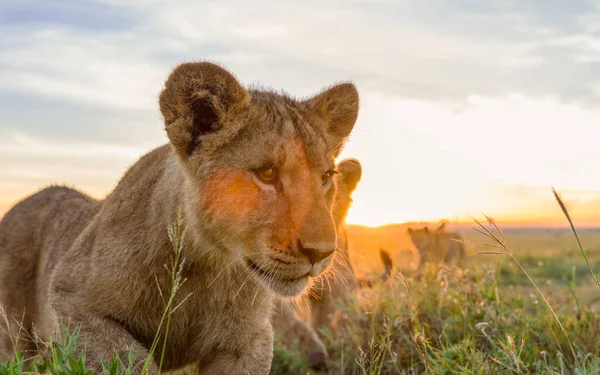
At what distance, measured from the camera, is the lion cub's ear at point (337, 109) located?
5.21 m

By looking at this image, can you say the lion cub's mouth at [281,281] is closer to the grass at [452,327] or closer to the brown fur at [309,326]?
the grass at [452,327]

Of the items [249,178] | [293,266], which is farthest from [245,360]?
[249,178]

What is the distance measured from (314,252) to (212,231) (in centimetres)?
70

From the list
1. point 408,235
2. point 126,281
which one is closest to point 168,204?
point 126,281

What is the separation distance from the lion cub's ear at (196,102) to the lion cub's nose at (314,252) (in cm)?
94

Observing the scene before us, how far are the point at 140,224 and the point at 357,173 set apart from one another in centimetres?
348

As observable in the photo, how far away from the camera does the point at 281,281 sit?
162 inches

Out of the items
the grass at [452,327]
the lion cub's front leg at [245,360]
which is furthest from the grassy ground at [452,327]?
the lion cub's front leg at [245,360]

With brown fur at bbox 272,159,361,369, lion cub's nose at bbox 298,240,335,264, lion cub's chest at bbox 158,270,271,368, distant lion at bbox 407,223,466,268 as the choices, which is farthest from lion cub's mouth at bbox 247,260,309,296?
distant lion at bbox 407,223,466,268

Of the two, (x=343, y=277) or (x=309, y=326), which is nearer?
(x=343, y=277)

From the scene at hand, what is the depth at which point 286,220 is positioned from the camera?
13.0ft

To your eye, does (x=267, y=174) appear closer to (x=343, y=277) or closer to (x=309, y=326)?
(x=343, y=277)

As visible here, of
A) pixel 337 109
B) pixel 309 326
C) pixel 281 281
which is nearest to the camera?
pixel 281 281

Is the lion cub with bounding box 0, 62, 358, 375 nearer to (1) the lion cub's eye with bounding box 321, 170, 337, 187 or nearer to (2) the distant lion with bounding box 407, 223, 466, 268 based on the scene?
(1) the lion cub's eye with bounding box 321, 170, 337, 187
